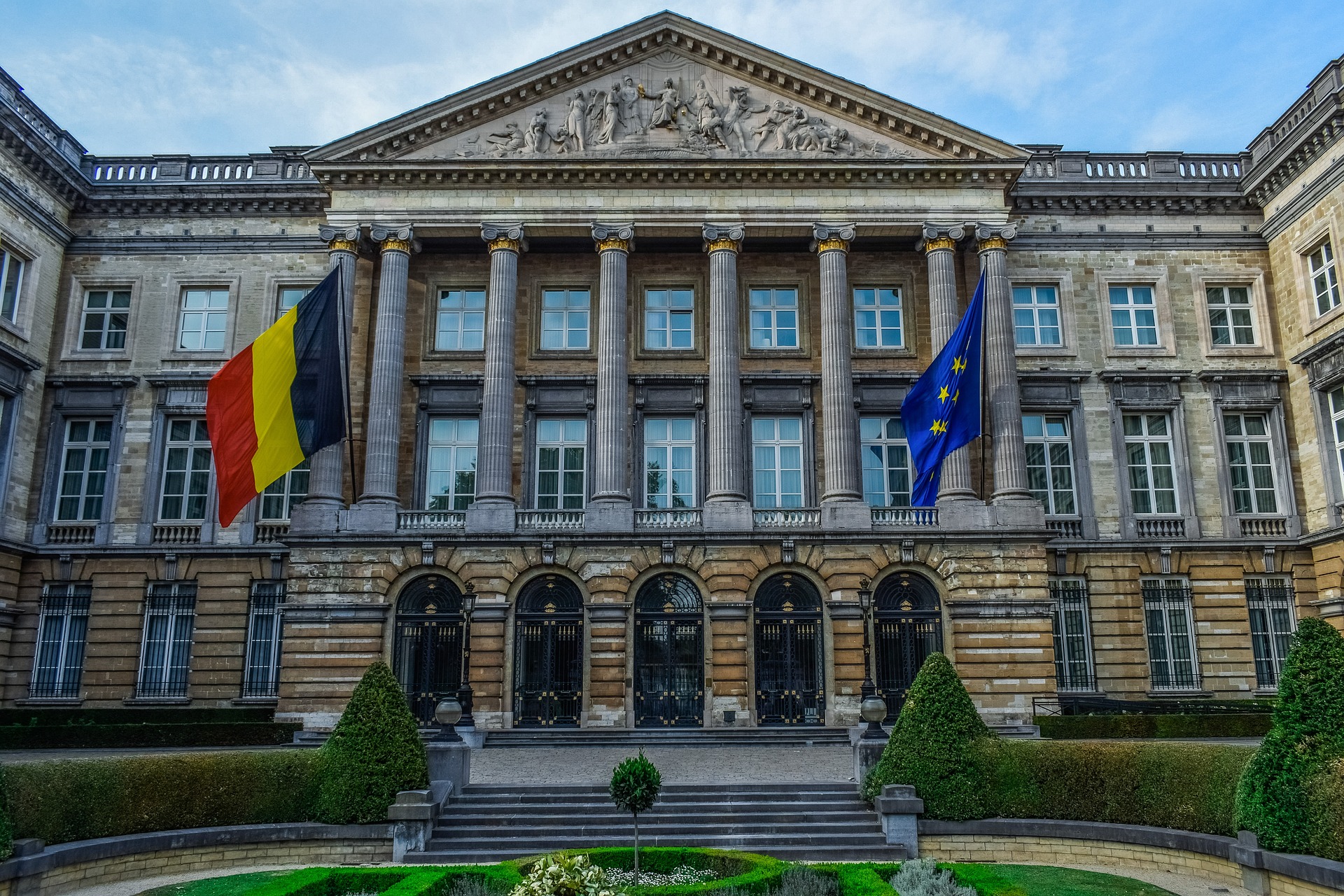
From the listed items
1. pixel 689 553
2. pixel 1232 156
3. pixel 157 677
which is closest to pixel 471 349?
pixel 689 553

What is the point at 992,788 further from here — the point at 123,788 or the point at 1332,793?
the point at 123,788

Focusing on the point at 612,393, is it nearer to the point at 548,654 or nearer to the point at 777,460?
the point at 777,460

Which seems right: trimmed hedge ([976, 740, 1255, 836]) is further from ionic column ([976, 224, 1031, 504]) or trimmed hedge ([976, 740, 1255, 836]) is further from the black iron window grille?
the black iron window grille

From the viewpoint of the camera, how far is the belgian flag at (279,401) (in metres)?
26.2

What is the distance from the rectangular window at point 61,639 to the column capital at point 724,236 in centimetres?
2158

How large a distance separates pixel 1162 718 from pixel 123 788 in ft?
72.5

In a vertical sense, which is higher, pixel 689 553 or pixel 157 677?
pixel 689 553

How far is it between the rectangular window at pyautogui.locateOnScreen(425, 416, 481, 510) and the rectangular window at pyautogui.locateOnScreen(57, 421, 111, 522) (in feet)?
33.8

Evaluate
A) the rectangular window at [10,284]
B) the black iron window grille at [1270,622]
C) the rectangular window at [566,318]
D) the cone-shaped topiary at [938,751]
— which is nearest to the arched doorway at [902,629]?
the black iron window grille at [1270,622]

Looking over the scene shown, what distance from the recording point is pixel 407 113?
1287 inches

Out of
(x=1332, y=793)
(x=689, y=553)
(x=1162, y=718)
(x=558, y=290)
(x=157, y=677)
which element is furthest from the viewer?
(x=558, y=290)

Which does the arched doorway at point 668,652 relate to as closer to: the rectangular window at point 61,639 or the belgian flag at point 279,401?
the belgian flag at point 279,401

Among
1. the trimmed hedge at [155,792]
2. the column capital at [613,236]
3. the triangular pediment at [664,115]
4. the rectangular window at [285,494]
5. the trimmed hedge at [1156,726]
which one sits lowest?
→ the trimmed hedge at [155,792]

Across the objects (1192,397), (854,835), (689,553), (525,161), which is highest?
(525,161)
